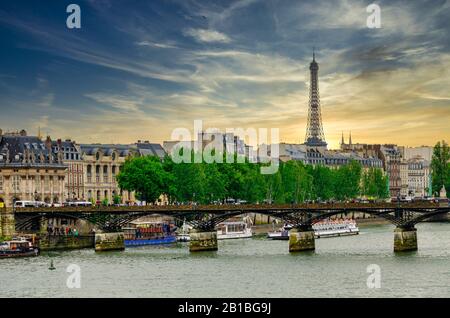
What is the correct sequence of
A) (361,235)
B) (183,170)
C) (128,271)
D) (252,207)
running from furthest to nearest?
1. (183,170)
2. (361,235)
3. (252,207)
4. (128,271)

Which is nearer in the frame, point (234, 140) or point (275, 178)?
point (275, 178)

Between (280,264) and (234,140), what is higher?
(234,140)

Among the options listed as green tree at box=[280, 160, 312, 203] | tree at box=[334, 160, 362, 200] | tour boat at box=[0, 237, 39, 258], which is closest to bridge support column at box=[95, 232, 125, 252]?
tour boat at box=[0, 237, 39, 258]

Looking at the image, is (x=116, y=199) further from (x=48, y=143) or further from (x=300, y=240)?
(x=300, y=240)

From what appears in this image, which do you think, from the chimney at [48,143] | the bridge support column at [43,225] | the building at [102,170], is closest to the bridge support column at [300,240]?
the bridge support column at [43,225]
